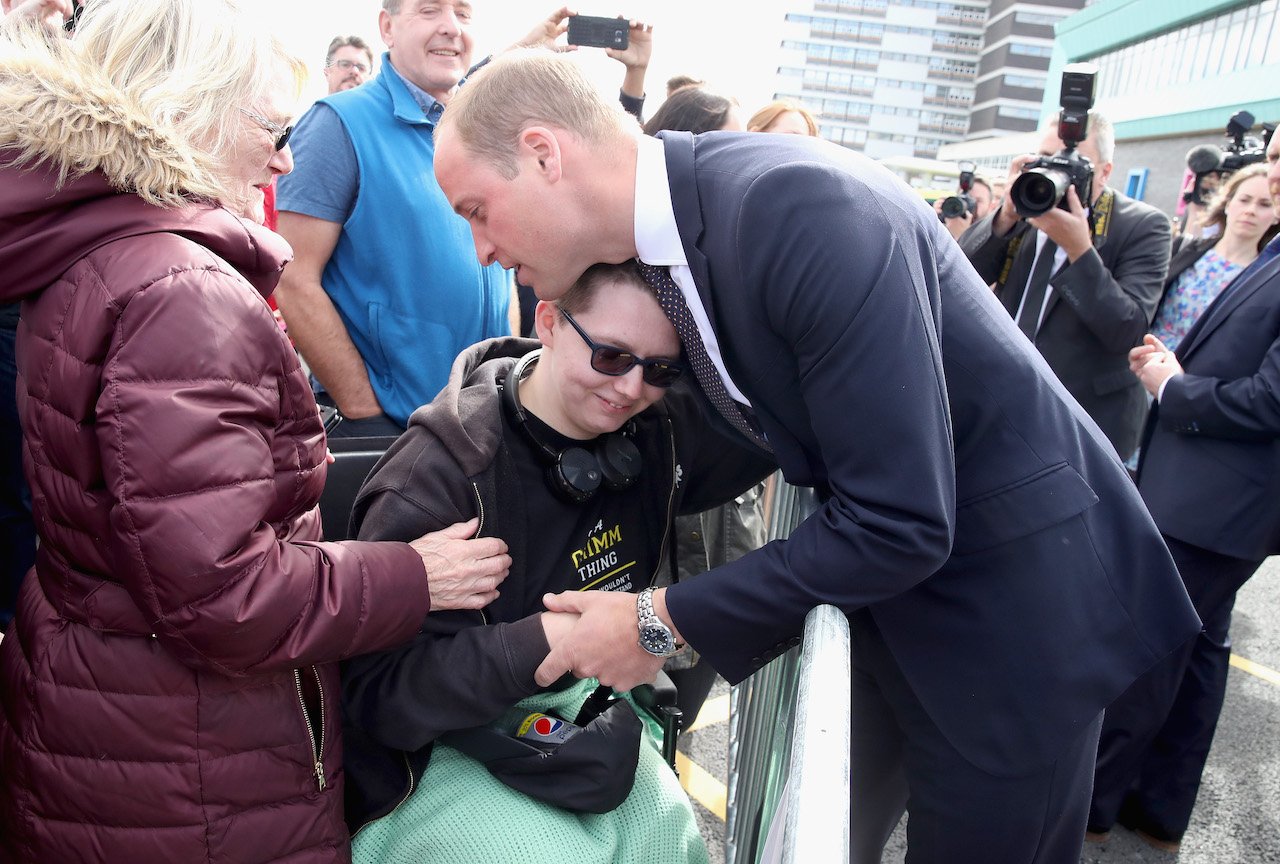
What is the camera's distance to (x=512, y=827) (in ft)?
5.52

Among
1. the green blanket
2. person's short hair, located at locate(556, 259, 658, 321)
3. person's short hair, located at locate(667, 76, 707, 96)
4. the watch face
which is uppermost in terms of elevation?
person's short hair, located at locate(667, 76, 707, 96)

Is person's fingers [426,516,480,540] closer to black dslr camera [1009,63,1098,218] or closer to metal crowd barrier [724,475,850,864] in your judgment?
metal crowd barrier [724,475,850,864]

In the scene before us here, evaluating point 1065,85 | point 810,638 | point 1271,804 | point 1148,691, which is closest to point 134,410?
point 810,638

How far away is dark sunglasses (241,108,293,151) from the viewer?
159cm

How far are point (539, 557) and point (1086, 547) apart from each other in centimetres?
109

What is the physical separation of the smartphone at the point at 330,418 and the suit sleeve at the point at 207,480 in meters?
1.13

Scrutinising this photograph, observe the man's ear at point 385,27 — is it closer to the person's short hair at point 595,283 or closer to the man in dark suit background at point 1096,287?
the person's short hair at point 595,283

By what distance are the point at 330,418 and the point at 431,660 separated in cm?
117

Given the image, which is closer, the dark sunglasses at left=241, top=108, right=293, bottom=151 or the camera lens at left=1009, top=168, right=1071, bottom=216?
the dark sunglasses at left=241, top=108, right=293, bottom=151

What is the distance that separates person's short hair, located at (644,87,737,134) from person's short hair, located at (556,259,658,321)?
1614 millimetres

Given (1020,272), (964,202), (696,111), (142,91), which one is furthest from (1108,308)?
(142,91)

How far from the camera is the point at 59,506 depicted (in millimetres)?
1404

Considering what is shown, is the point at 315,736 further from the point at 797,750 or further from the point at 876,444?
the point at 876,444

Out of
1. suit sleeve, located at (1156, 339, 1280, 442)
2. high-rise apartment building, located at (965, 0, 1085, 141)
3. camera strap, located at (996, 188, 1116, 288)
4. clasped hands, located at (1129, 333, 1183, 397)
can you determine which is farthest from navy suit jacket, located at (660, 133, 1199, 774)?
high-rise apartment building, located at (965, 0, 1085, 141)
